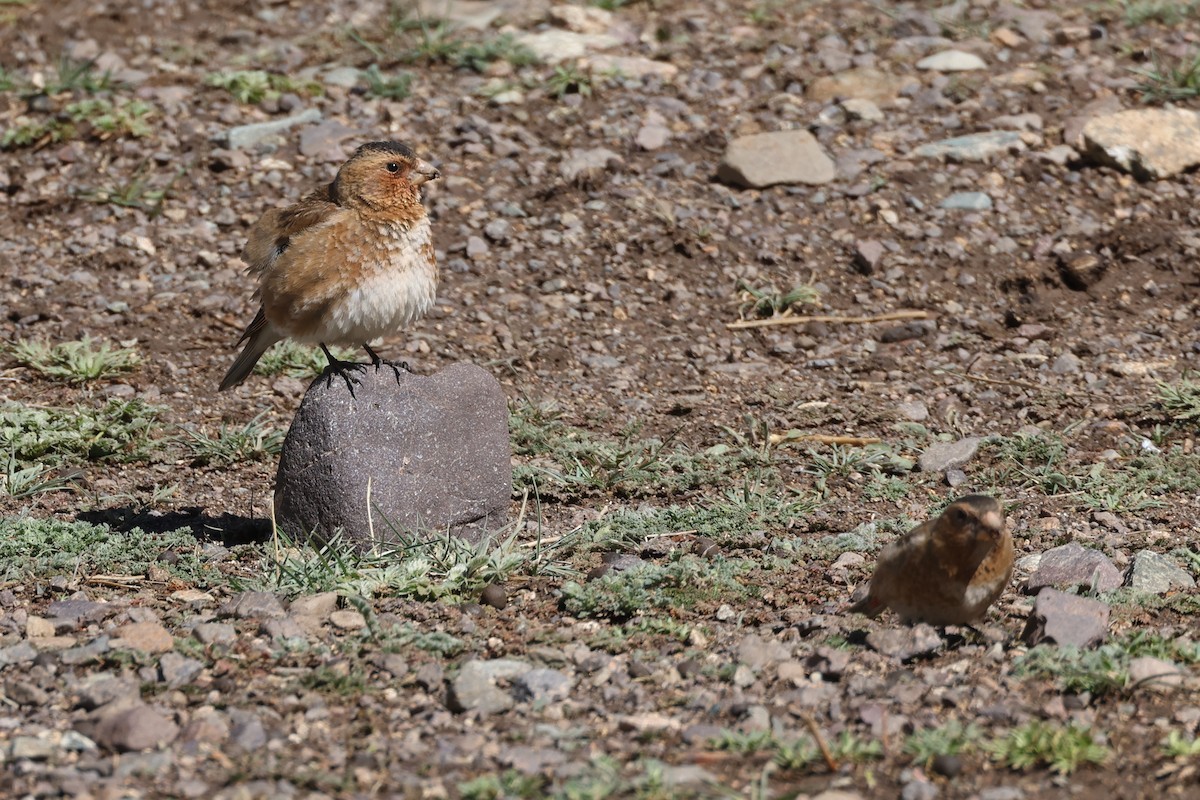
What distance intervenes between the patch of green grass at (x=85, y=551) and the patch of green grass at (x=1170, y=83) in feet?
22.9

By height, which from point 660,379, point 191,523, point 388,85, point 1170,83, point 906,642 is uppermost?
point 388,85

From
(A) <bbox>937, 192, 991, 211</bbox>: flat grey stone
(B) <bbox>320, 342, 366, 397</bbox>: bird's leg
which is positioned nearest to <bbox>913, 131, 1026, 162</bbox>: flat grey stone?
(A) <bbox>937, 192, 991, 211</bbox>: flat grey stone

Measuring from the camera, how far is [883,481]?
6523 mm

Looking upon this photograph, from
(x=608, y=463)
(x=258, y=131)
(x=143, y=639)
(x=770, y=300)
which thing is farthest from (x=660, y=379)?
(x=143, y=639)

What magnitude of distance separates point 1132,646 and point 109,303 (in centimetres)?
593

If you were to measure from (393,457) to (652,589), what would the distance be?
3.85ft

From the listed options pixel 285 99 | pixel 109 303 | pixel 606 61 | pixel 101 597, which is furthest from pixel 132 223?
pixel 101 597

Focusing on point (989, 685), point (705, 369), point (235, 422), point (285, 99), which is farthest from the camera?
point (285, 99)

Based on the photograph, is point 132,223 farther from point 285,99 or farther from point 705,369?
point 705,369

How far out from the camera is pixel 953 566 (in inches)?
187

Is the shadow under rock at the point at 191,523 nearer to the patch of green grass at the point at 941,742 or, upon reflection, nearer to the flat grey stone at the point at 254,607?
the flat grey stone at the point at 254,607

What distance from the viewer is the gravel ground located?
427 cm

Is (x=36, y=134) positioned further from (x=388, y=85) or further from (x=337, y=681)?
(x=337, y=681)

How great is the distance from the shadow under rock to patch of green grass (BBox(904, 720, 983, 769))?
303 cm
